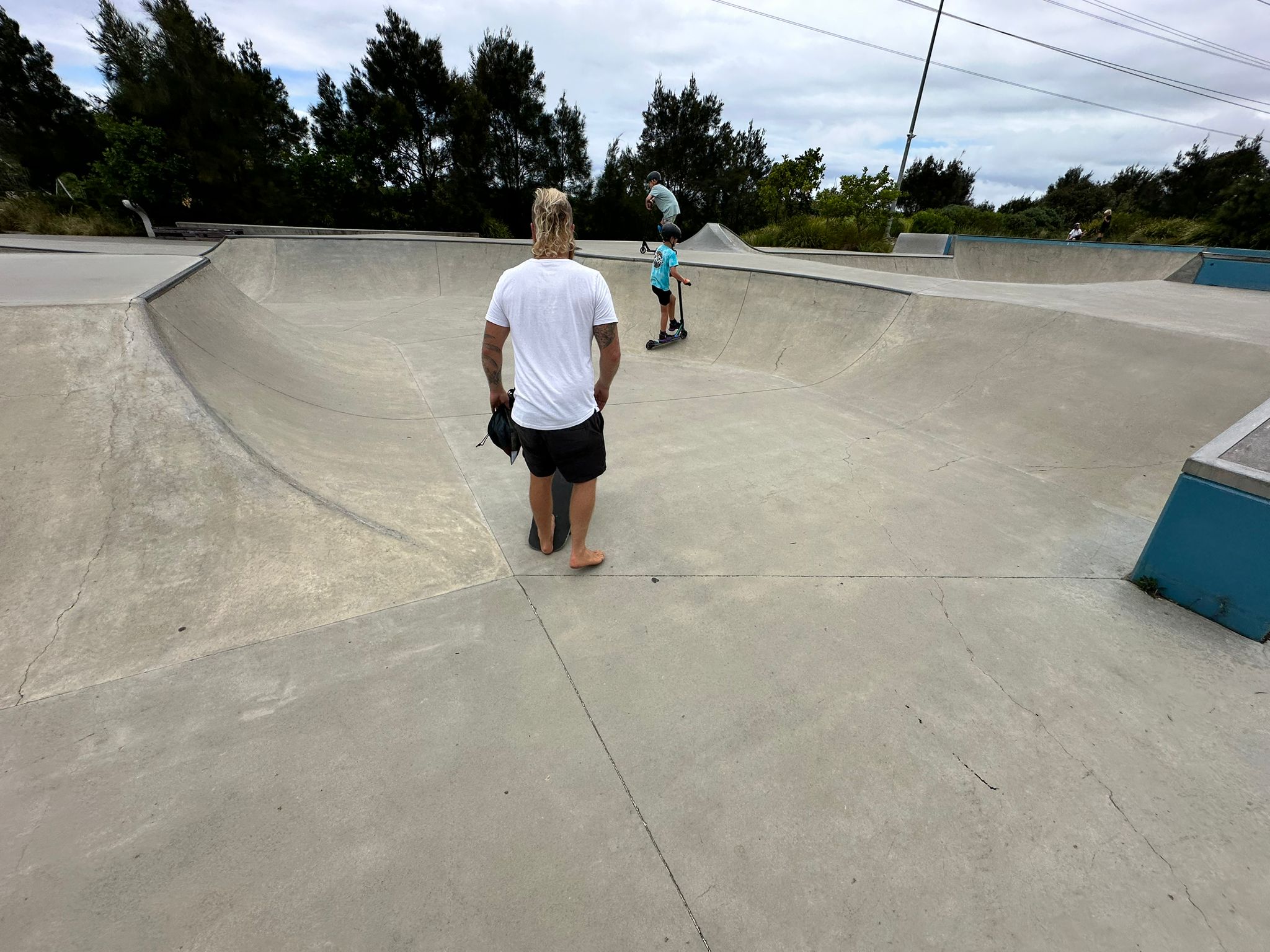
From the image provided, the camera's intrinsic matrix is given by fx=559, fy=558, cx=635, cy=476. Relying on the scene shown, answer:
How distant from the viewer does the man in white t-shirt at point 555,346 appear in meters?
2.29

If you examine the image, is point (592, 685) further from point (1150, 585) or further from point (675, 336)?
point (675, 336)

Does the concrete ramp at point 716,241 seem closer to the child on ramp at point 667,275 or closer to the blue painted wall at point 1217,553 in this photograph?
the child on ramp at point 667,275

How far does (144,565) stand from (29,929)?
1487 millimetres

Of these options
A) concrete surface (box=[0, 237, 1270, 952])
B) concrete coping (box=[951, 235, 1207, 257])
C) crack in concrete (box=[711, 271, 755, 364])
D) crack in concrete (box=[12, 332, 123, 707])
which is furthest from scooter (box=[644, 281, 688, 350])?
concrete coping (box=[951, 235, 1207, 257])

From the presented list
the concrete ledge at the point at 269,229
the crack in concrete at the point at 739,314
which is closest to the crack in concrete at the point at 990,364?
the crack in concrete at the point at 739,314

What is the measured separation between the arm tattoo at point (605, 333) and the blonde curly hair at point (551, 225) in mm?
325

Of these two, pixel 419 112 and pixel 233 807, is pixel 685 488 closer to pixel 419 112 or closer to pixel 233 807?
pixel 233 807

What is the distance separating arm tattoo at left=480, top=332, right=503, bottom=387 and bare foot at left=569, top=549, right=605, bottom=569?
93 centimetres

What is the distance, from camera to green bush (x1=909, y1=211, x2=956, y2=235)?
23359 mm

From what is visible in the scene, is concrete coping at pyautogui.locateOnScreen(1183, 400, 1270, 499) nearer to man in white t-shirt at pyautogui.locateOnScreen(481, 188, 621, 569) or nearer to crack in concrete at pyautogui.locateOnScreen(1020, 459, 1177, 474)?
crack in concrete at pyautogui.locateOnScreen(1020, 459, 1177, 474)

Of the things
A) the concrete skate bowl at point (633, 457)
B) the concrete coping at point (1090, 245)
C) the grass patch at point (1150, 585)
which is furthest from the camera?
the concrete coping at point (1090, 245)

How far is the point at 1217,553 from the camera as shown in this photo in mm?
2498

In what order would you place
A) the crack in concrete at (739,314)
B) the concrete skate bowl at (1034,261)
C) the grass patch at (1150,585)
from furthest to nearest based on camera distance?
the concrete skate bowl at (1034,261) < the crack in concrete at (739,314) < the grass patch at (1150,585)

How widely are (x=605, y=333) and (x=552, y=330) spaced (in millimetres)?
242
